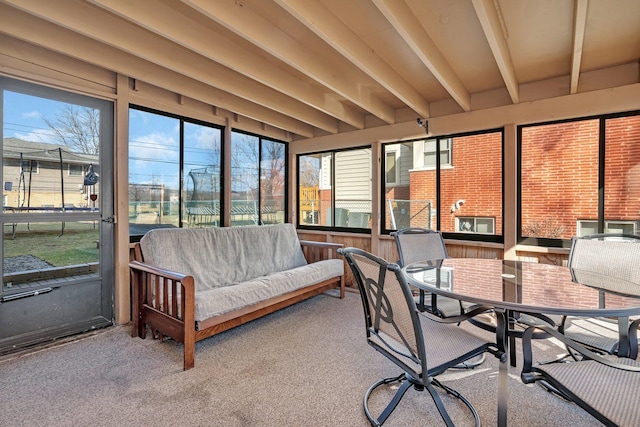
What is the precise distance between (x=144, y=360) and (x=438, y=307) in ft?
7.38

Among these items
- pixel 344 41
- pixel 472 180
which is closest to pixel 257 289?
pixel 344 41

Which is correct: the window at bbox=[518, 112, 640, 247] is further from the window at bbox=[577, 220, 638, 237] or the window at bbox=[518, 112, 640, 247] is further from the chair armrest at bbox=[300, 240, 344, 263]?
the chair armrest at bbox=[300, 240, 344, 263]

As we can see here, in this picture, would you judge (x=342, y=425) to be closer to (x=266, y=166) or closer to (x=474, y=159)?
(x=474, y=159)

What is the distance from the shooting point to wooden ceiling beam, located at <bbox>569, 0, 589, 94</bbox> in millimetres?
1779

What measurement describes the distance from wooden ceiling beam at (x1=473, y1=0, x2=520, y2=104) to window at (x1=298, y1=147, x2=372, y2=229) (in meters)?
2.05

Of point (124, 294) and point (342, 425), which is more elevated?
point (124, 294)

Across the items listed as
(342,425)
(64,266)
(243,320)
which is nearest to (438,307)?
(342,425)

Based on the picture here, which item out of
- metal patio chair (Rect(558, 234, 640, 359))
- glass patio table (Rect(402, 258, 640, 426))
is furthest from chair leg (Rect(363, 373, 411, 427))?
metal patio chair (Rect(558, 234, 640, 359))

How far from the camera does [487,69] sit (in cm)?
298

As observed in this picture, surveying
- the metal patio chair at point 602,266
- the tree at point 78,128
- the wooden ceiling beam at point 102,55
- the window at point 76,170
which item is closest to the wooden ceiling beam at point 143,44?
the wooden ceiling beam at point 102,55

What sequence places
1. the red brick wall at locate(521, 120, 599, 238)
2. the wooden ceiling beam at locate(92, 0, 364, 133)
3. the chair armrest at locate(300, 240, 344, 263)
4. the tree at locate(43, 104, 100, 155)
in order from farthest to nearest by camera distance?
the chair armrest at locate(300, 240, 344, 263)
the red brick wall at locate(521, 120, 599, 238)
the tree at locate(43, 104, 100, 155)
the wooden ceiling beam at locate(92, 0, 364, 133)

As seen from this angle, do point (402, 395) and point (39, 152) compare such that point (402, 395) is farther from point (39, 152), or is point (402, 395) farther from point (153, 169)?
point (39, 152)

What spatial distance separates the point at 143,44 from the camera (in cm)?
232

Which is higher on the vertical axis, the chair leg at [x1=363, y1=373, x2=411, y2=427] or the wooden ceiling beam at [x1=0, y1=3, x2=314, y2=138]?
the wooden ceiling beam at [x1=0, y1=3, x2=314, y2=138]
